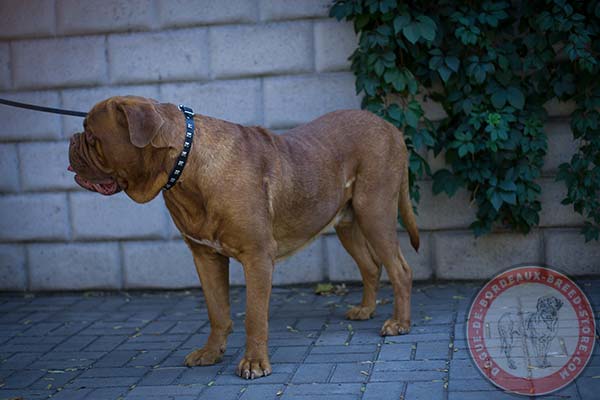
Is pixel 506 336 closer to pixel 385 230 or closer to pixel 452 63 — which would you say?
pixel 385 230

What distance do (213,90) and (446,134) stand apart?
6.58ft

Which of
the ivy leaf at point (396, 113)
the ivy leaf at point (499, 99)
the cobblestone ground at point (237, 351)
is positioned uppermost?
the ivy leaf at point (499, 99)

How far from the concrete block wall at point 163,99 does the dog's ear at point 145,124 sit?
2.44 metres

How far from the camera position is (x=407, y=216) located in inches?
223

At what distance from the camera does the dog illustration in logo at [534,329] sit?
4.55 meters

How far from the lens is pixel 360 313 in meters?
5.71

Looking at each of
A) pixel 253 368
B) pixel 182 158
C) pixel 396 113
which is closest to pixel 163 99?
pixel 396 113

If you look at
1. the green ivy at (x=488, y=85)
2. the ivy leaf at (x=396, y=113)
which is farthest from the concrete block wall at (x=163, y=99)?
the ivy leaf at (x=396, y=113)

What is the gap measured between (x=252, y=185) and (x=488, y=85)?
102 inches

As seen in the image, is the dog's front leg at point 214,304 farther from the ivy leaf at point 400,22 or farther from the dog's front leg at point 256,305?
the ivy leaf at point 400,22

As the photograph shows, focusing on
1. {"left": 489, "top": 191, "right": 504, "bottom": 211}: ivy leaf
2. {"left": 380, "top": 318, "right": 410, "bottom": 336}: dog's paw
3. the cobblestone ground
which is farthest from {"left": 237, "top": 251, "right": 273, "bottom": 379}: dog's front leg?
{"left": 489, "top": 191, "right": 504, "bottom": 211}: ivy leaf

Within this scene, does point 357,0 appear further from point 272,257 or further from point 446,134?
point 272,257
